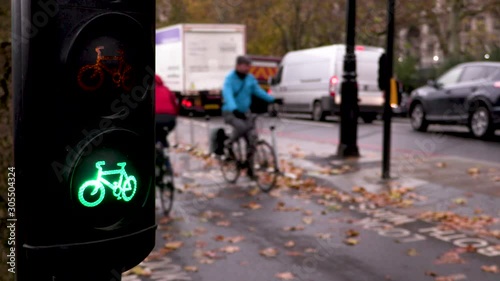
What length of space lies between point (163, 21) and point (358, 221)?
47799 millimetres

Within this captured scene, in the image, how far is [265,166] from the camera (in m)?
9.40

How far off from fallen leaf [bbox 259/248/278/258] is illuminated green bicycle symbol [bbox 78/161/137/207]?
409 centimetres

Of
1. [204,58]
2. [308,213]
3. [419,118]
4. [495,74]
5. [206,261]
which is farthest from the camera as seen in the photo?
[204,58]

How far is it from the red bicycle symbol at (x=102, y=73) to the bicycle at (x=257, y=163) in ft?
23.8

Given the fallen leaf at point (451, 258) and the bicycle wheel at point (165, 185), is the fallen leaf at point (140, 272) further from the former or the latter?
the fallen leaf at point (451, 258)

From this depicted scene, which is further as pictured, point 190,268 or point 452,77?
point 452,77

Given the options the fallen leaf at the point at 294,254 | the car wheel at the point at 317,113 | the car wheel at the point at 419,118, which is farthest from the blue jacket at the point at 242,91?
the car wheel at the point at 317,113

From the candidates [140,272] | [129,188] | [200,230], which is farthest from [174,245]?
[129,188]

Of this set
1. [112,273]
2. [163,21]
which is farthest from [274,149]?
[163,21]

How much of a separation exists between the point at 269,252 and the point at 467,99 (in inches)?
424

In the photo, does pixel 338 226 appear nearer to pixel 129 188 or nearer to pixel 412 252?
pixel 412 252

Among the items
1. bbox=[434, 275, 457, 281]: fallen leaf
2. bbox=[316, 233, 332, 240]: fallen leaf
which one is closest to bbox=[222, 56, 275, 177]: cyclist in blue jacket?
bbox=[316, 233, 332, 240]: fallen leaf

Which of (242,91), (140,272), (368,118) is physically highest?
(242,91)

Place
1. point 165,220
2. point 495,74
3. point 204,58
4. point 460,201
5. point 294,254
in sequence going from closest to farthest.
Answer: point 294,254 → point 165,220 → point 460,201 → point 495,74 → point 204,58
